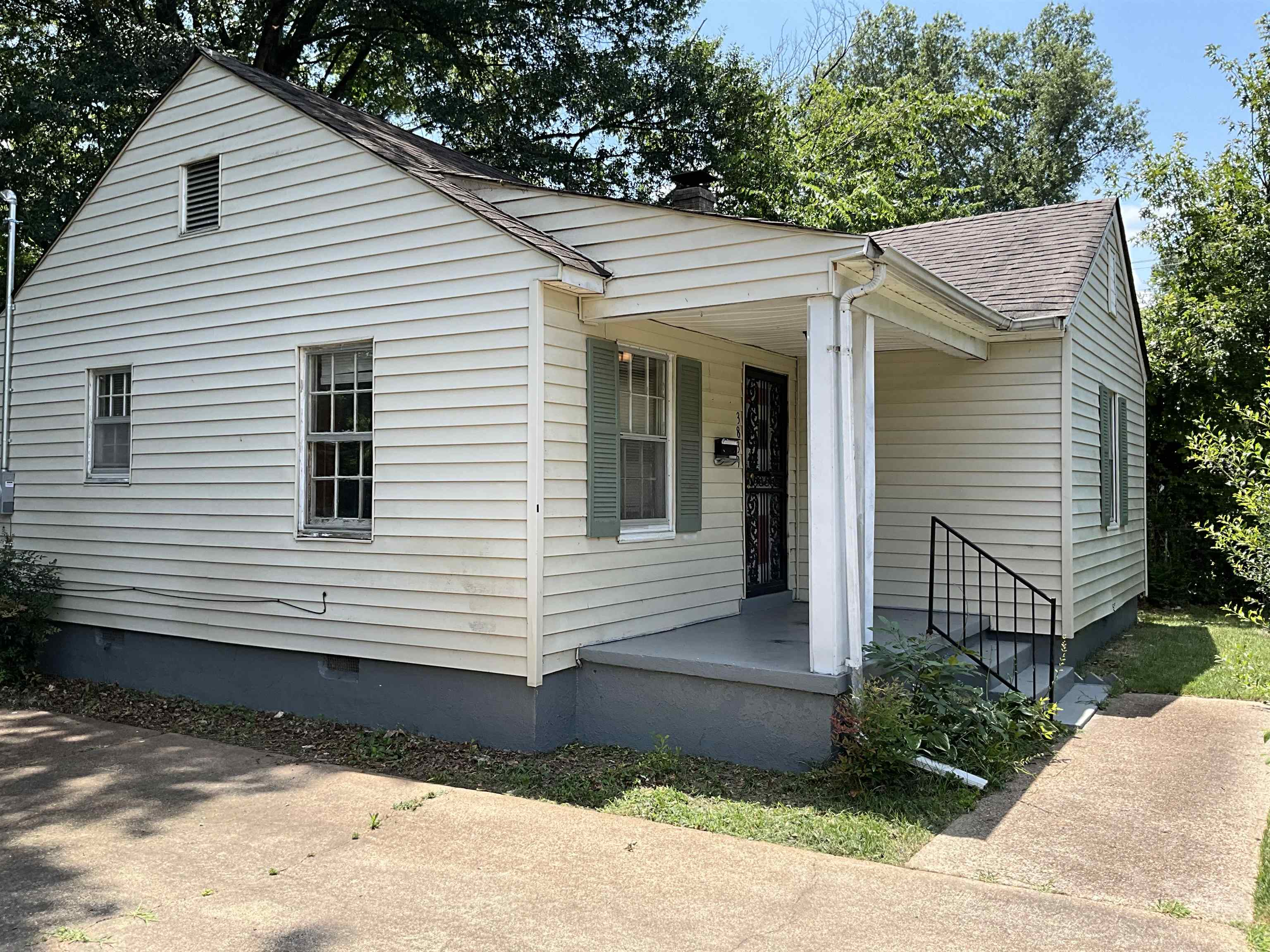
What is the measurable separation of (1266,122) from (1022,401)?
10119 millimetres

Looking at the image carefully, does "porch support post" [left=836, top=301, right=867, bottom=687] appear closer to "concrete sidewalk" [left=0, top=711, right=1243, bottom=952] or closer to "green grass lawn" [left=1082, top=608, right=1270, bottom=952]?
"concrete sidewalk" [left=0, top=711, right=1243, bottom=952]

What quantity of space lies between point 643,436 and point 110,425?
4871mm

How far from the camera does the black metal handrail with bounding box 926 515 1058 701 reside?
7.24 metres

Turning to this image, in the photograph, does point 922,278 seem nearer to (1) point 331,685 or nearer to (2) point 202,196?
(1) point 331,685

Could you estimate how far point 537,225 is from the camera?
7070 millimetres

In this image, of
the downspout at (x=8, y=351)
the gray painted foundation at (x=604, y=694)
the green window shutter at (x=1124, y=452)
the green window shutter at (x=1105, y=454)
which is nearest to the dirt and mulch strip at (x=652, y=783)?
the gray painted foundation at (x=604, y=694)

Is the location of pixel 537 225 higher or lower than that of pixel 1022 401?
higher

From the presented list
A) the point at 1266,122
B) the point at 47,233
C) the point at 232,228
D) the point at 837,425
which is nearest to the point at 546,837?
the point at 837,425

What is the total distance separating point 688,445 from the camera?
303 inches

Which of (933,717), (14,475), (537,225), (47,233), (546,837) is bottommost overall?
(546,837)

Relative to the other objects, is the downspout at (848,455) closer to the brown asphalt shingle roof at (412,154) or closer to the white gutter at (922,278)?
the white gutter at (922,278)

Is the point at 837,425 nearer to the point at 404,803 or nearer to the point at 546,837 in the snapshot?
the point at 546,837

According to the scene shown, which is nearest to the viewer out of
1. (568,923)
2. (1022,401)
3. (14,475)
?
(568,923)

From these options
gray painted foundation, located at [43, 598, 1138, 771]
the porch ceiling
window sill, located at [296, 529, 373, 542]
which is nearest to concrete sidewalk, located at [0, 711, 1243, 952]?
gray painted foundation, located at [43, 598, 1138, 771]
